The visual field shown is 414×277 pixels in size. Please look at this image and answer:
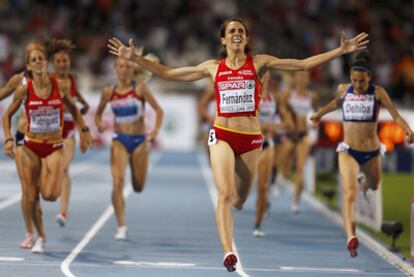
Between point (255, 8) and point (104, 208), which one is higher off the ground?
point (255, 8)

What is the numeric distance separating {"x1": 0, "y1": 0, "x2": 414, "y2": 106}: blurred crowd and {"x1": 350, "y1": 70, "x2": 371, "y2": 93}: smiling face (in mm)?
20493

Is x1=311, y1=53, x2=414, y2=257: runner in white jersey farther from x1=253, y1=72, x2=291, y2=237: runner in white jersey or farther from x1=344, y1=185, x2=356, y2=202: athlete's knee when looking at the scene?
x1=253, y1=72, x2=291, y2=237: runner in white jersey

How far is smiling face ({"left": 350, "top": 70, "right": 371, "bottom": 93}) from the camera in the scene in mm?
12133

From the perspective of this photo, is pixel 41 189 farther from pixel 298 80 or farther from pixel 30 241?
pixel 298 80

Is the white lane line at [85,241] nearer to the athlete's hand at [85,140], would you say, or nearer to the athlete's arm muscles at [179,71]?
the athlete's hand at [85,140]

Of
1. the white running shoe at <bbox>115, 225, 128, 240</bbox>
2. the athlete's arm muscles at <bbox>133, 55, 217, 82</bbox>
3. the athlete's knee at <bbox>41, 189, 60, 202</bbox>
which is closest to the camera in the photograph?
the athlete's arm muscles at <bbox>133, 55, 217, 82</bbox>

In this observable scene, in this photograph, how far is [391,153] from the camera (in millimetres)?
26672

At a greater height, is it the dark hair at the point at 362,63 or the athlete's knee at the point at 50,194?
the dark hair at the point at 362,63

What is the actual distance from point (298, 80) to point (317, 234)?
13.3 ft

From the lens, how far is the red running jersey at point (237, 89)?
33.6 ft

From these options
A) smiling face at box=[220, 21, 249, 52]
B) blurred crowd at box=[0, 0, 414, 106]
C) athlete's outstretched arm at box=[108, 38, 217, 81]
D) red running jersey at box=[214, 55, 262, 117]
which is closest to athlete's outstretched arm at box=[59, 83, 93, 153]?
athlete's outstretched arm at box=[108, 38, 217, 81]

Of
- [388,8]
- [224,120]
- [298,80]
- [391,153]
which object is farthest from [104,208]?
[388,8]

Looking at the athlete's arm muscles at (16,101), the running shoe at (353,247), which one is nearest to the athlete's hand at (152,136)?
the athlete's arm muscles at (16,101)

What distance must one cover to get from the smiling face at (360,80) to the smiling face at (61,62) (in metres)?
3.60
